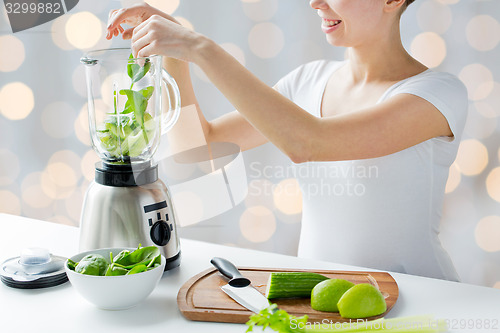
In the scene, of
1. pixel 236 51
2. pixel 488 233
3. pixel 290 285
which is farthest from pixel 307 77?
pixel 290 285

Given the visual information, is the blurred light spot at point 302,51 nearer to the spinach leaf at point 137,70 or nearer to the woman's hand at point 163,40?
the woman's hand at point 163,40

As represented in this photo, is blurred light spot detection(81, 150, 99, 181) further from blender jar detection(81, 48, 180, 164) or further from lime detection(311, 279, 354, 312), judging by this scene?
lime detection(311, 279, 354, 312)

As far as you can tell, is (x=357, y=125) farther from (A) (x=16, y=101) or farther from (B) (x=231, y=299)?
(A) (x=16, y=101)

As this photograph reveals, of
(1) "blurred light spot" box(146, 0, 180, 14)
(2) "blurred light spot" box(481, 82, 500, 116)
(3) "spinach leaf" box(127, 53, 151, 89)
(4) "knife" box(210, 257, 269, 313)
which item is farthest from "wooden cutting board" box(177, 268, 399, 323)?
(1) "blurred light spot" box(146, 0, 180, 14)

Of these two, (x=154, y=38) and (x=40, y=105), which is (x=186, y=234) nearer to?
(x=40, y=105)

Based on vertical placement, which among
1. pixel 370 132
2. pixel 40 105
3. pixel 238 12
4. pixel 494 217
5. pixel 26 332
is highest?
pixel 238 12

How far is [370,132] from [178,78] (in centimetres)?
54

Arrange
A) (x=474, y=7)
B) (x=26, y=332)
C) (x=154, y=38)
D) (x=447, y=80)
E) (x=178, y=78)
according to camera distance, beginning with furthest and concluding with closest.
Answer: (x=474, y=7), (x=178, y=78), (x=447, y=80), (x=154, y=38), (x=26, y=332)

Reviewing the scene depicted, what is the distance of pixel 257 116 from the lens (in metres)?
1.05

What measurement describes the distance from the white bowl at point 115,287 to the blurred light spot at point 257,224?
3.26 feet

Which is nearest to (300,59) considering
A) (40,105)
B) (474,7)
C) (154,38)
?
(474,7)

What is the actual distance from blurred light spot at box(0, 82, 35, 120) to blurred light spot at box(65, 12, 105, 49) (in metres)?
0.26

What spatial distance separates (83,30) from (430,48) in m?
1.14

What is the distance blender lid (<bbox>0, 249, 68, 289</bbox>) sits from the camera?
37.9 inches
